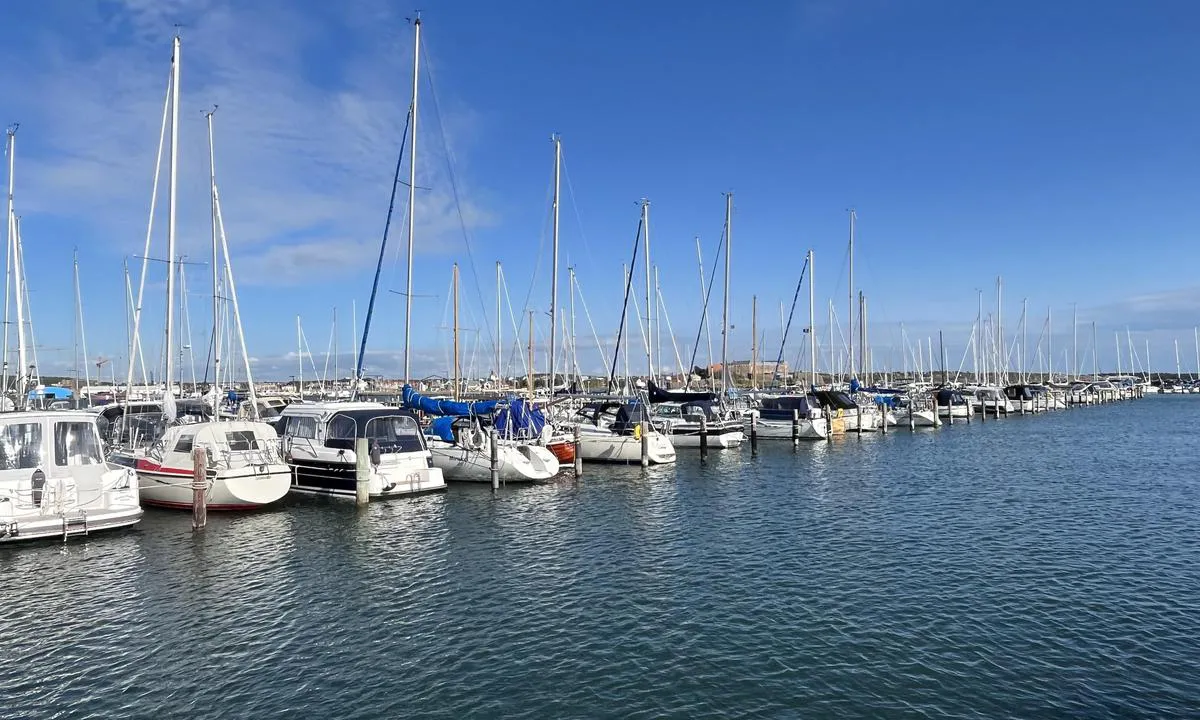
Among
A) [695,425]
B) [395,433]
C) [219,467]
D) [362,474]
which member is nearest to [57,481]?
[219,467]

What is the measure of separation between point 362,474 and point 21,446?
9.30 metres

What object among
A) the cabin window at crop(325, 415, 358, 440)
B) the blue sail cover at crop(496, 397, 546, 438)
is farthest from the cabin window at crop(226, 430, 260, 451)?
the blue sail cover at crop(496, 397, 546, 438)

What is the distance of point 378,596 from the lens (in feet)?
49.2

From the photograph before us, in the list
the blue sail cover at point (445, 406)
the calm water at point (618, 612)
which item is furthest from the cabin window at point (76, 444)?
the blue sail cover at point (445, 406)

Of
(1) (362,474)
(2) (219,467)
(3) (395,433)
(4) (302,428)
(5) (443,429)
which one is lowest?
(1) (362,474)

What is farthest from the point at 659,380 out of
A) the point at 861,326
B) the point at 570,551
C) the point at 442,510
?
the point at 570,551

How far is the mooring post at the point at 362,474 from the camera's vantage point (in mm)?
24859

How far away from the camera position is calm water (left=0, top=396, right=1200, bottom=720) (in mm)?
10320

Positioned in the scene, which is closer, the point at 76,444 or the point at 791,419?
the point at 76,444

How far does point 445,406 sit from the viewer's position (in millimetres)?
32969

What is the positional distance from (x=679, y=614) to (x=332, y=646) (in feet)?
20.4

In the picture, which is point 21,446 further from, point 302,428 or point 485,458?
point 485,458

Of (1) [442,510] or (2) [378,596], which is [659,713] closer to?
(2) [378,596]

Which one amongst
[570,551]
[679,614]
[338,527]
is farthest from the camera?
[338,527]
